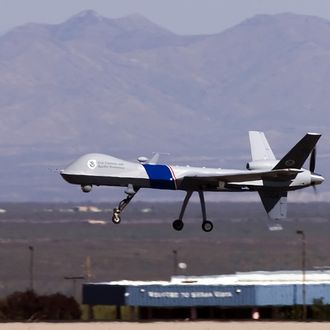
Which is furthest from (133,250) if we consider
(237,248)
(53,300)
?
(53,300)

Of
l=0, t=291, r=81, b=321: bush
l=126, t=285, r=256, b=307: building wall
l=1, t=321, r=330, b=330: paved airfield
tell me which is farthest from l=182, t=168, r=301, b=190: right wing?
l=126, t=285, r=256, b=307: building wall

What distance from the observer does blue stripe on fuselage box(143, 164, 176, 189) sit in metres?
68.4

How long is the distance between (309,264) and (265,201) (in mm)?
115748

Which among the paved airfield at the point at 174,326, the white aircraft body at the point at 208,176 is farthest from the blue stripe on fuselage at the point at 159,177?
the paved airfield at the point at 174,326

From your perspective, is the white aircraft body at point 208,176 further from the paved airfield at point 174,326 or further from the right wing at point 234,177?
the paved airfield at point 174,326

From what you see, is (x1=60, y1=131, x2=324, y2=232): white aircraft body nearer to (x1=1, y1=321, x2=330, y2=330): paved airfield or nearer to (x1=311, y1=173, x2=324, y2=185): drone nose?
(x1=311, y1=173, x2=324, y2=185): drone nose

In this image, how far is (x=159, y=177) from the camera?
225 ft

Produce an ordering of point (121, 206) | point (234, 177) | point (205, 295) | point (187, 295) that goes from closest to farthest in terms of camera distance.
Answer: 1. point (121, 206)
2. point (234, 177)
3. point (187, 295)
4. point (205, 295)

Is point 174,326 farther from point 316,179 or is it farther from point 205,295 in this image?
point 205,295

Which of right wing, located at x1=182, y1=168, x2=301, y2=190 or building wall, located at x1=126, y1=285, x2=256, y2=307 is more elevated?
right wing, located at x1=182, y1=168, x2=301, y2=190

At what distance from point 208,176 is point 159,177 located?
2054 mm

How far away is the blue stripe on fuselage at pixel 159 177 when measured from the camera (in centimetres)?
6844

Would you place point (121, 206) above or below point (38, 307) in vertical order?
above

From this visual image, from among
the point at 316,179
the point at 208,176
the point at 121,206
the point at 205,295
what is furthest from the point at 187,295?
the point at 121,206
